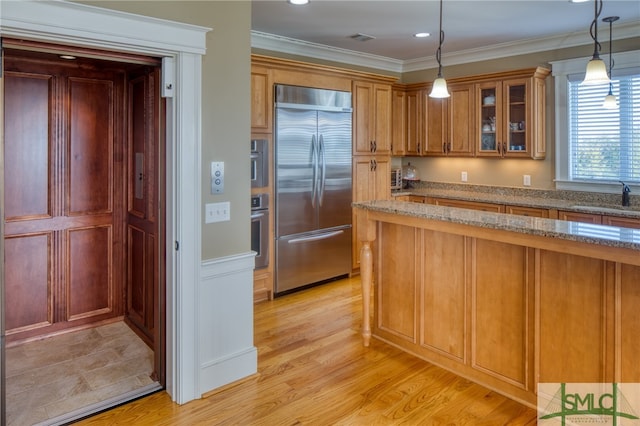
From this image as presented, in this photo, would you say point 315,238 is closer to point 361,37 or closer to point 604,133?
point 361,37

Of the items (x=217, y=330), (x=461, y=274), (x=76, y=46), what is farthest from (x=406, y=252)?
(x=76, y=46)

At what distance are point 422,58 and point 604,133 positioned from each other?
7.86 ft

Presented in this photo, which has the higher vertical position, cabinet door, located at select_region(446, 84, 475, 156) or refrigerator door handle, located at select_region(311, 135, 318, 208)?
cabinet door, located at select_region(446, 84, 475, 156)

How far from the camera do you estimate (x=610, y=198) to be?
471 cm

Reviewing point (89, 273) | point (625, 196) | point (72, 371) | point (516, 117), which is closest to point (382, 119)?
point (516, 117)

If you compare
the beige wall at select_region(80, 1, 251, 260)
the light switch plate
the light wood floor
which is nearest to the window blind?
the light wood floor

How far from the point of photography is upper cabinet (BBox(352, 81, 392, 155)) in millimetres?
5270

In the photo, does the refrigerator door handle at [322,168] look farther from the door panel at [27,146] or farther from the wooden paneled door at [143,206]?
the door panel at [27,146]

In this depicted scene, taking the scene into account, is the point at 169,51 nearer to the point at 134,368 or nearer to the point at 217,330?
the point at 217,330

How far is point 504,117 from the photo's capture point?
17.0ft

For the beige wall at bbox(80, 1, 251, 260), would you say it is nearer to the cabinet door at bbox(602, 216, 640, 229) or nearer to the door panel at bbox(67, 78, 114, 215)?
the door panel at bbox(67, 78, 114, 215)

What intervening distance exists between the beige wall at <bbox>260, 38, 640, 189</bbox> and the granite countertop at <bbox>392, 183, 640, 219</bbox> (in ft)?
0.28

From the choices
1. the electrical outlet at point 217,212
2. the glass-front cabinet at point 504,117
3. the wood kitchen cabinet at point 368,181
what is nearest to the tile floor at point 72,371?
the electrical outlet at point 217,212

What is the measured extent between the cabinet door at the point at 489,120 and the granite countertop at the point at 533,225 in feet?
7.92
